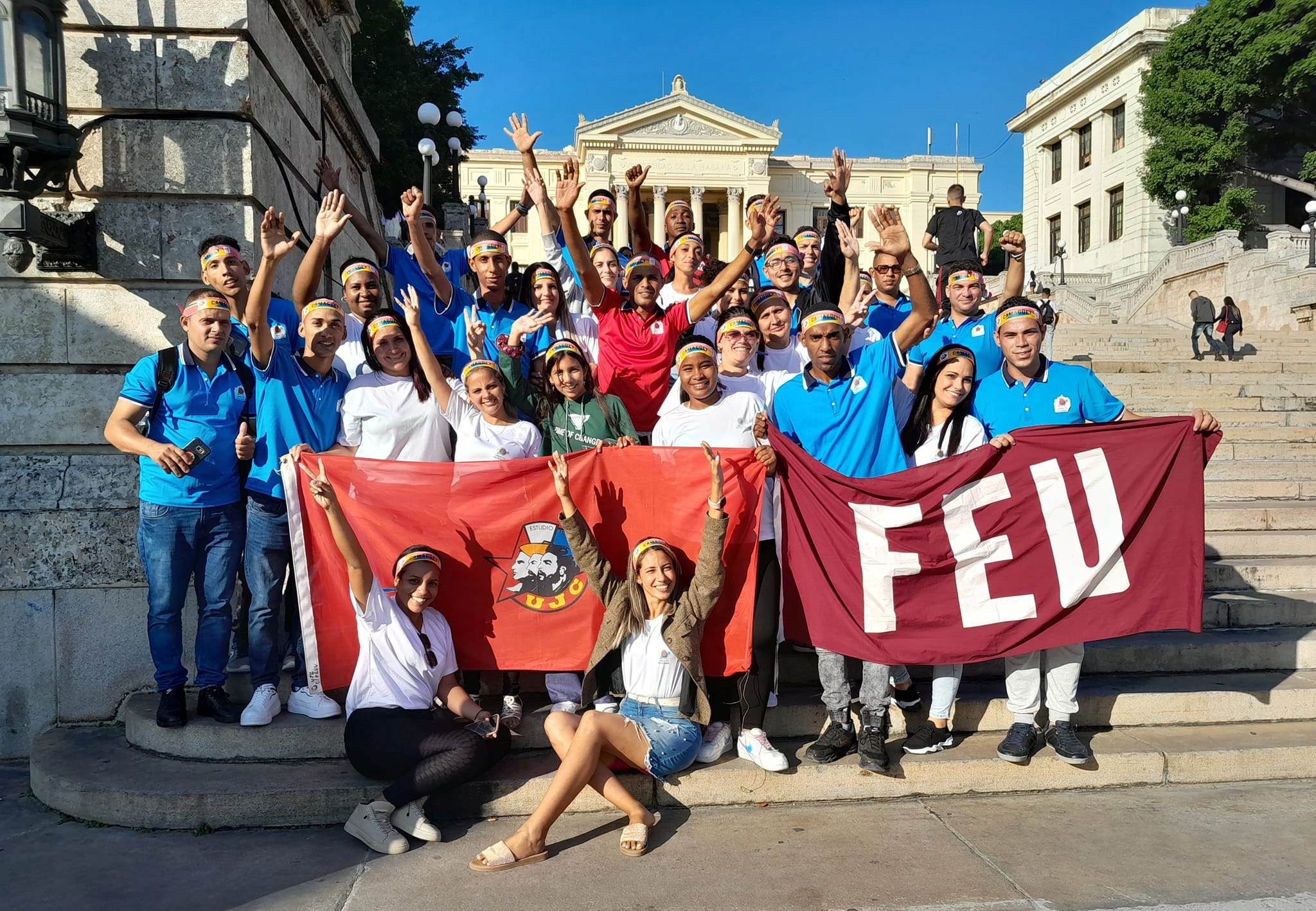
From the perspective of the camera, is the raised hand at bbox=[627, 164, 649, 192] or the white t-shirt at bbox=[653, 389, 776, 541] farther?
the raised hand at bbox=[627, 164, 649, 192]

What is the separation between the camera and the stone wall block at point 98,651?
17.4ft

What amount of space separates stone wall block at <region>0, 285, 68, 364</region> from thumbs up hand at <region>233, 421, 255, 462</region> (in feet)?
6.11

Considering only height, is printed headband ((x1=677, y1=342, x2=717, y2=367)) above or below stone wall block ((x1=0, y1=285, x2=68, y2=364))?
below

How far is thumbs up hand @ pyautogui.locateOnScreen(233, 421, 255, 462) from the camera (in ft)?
15.1

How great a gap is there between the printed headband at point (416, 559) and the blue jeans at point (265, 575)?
2.40 feet

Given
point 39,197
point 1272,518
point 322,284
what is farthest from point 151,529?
point 1272,518

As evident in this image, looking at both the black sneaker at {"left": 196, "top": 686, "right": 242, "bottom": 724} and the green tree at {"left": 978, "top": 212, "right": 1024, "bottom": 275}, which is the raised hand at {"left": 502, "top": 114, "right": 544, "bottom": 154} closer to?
the black sneaker at {"left": 196, "top": 686, "right": 242, "bottom": 724}

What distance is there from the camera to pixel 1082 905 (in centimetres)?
339

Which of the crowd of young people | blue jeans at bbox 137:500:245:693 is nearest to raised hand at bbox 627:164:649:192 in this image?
the crowd of young people

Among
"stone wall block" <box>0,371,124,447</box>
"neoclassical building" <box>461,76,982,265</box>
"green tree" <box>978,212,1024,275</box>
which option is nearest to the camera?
"stone wall block" <box>0,371,124,447</box>

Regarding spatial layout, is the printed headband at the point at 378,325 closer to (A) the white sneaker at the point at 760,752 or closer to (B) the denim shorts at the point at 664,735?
(B) the denim shorts at the point at 664,735

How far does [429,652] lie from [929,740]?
8.80ft

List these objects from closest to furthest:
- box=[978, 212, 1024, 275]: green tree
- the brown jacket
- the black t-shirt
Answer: the brown jacket < the black t-shirt < box=[978, 212, 1024, 275]: green tree

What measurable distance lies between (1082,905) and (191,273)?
603 cm
